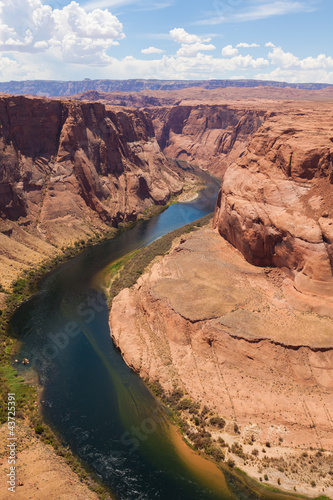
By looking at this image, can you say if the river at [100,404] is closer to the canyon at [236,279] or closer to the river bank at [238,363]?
the river bank at [238,363]

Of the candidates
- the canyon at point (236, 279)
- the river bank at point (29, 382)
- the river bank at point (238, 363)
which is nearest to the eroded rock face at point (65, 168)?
the canyon at point (236, 279)

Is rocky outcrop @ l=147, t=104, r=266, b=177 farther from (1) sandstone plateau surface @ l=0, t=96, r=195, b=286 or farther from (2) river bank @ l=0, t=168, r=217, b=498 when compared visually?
(2) river bank @ l=0, t=168, r=217, b=498

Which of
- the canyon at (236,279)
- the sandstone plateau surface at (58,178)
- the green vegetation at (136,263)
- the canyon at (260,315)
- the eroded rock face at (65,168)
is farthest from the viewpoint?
the eroded rock face at (65,168)

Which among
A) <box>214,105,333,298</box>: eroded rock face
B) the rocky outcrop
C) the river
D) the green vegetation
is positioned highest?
the rocky outcrop

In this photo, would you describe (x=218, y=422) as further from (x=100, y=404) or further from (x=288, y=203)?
(x=288, y=203)

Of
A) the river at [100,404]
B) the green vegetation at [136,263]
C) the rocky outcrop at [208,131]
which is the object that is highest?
the rocky outcrop at [208,131]

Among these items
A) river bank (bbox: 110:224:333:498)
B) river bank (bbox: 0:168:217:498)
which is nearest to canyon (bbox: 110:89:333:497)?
river bank (bbox: 110:224:333:498)

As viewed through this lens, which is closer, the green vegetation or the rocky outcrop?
the green vegetation
